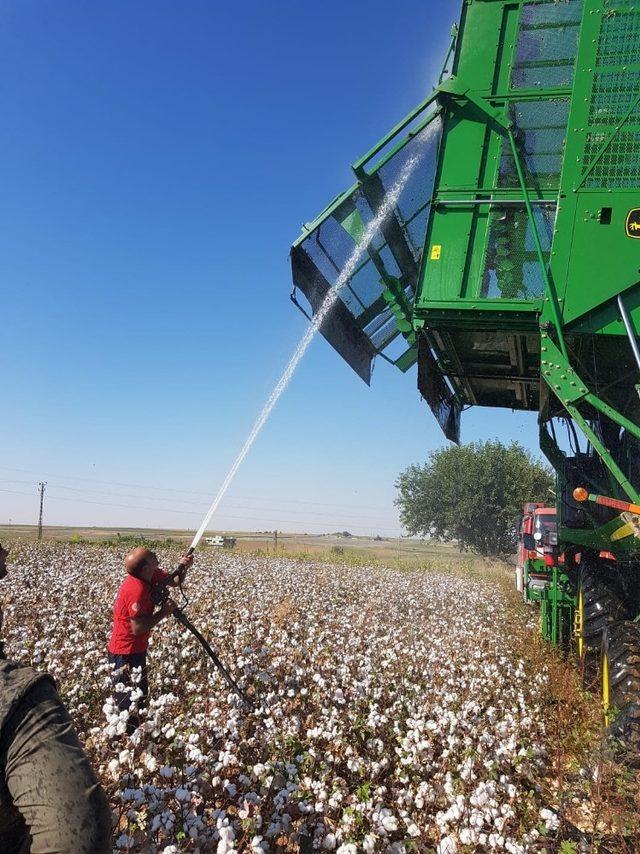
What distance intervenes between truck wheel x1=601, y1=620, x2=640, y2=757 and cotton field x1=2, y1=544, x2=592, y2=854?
0.73 m

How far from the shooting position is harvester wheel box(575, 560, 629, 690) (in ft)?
19.6

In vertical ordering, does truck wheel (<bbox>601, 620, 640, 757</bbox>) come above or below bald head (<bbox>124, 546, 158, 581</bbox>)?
below

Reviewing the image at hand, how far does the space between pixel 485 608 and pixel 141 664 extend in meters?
11.5

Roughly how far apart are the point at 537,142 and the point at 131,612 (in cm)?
513

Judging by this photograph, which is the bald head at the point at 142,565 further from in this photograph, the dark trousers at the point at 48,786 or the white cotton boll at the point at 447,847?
the dark trousers at the point at 48,786

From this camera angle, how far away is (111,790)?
12.2 feet

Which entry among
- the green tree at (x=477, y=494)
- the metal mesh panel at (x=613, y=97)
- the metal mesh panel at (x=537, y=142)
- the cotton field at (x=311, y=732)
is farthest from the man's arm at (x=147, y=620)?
the green tree at (x=477, y=494)

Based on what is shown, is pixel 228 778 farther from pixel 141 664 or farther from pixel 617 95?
pixel 617 95

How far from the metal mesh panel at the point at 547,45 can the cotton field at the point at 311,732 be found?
4925mm

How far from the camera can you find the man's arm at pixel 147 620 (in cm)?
554

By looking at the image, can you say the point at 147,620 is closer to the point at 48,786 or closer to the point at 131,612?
the point at 131,612

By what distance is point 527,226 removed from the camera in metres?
4.47

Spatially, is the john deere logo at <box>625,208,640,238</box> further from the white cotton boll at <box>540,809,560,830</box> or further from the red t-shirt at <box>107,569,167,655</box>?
the red t-shirt at <box>107,569,167,655</box>

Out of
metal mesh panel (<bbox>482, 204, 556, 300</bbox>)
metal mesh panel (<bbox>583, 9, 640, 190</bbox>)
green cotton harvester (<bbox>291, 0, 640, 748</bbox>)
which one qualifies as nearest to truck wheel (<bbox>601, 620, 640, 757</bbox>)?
green cotton harvester (<bbox>291, 0, 640, 748</bbox>)
